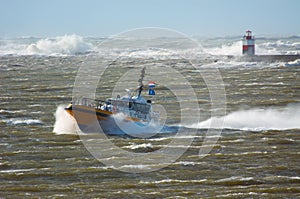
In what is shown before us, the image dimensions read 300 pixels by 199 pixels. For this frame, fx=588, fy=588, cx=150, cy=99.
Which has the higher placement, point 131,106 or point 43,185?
point 131,106

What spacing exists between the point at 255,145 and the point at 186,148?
356cm

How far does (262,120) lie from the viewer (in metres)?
38.2

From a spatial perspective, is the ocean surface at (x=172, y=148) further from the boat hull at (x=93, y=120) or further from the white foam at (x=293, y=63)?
the white foam at (x=293, y=63)

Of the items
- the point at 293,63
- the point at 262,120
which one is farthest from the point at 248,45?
the point at 262,120

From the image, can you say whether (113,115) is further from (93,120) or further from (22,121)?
(22,121)

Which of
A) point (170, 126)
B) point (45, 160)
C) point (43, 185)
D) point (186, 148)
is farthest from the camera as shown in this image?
point (170, 126)

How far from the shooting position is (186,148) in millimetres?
30203

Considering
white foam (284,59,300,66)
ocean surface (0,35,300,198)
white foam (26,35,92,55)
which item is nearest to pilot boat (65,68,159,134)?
ocean surface (0,35,300,198)

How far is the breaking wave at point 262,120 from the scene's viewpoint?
118 feet

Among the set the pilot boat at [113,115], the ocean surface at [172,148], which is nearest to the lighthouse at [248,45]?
the ocean surface at [172,148]

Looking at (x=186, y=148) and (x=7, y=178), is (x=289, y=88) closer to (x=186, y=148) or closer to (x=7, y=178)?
(x=186, y=148)

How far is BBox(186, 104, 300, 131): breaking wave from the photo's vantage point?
35875mm

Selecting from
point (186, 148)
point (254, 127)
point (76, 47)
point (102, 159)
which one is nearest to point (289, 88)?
point (254, 127)

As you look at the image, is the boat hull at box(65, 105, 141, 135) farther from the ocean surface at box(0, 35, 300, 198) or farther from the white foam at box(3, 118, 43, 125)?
the white foam at box(3, 118, 43, 125)
